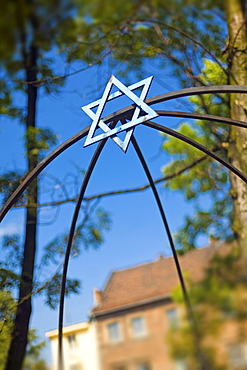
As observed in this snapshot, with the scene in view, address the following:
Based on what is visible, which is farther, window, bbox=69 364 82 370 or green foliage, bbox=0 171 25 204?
window, bbox=69 364 82 370

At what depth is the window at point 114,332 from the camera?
272 inches

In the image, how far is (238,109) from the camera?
137 inches

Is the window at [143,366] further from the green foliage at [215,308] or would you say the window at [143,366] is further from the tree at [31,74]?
the tree at [31,74]

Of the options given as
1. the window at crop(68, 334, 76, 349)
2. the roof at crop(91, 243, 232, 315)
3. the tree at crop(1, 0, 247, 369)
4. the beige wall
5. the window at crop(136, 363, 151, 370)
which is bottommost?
the window at crop(136, 363, 151, 370)

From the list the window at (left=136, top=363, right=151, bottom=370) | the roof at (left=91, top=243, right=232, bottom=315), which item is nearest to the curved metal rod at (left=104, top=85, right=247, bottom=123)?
the roof at (left=91, top=243, right=232, bottom=315)

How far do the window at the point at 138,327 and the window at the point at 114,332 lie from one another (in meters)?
0.21

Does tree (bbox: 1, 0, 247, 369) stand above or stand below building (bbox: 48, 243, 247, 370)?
above

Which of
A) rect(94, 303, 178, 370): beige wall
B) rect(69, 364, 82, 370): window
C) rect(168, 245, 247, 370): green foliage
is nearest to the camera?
rect(168, 245, 247, 370): green foliage

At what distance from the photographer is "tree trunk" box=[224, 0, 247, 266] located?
135 inches

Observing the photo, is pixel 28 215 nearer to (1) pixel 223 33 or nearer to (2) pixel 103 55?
(2) pixel 103 55

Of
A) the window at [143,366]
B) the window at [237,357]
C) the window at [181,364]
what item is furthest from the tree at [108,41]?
the window at [143,366]

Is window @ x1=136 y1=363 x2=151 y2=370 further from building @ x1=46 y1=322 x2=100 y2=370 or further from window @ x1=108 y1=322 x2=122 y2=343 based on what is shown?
building @ x1=46 y1=322 x2=100 y2=370

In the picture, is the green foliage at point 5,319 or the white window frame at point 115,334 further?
the white window frame at point 115,334

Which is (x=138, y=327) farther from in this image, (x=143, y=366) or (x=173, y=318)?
(x=173, y=318)
